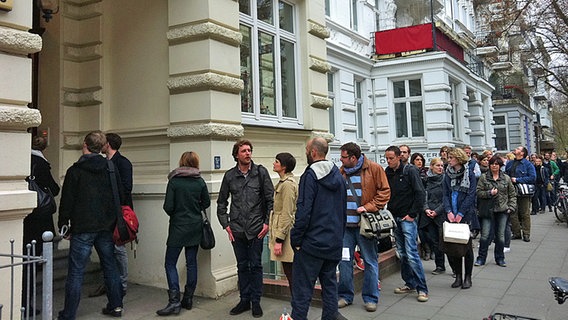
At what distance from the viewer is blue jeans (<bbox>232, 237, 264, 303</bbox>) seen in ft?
17.2

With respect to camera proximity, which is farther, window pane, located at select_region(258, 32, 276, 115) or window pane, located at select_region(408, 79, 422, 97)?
window pane, located at select_region(408, 79, 422, 97)

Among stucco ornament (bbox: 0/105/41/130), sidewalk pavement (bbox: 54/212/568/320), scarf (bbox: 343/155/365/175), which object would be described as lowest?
sidewalk pavement (bbox: 54/212/568/320)

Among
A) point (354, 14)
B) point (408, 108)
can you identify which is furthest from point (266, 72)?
point (408, 108)

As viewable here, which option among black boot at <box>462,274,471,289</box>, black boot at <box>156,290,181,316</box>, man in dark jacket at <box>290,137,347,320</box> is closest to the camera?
man in dark jacket at <box>290,137,347,320</box>

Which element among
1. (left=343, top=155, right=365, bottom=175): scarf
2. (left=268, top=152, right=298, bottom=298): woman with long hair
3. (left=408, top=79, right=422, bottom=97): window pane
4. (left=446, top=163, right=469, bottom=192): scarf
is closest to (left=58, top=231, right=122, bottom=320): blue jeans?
(left=268, top=152, right=298, bottom=298): woman with long hair

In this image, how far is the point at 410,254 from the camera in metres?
5.82

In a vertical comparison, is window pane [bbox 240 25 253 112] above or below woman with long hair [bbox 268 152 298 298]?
above

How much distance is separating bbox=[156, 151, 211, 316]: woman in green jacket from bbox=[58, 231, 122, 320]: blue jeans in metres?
0.67

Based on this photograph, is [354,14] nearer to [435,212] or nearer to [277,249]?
[435,212]

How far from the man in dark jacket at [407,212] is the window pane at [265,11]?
3479 mm

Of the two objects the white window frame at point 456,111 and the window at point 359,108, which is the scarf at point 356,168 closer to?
the window at point 359,108

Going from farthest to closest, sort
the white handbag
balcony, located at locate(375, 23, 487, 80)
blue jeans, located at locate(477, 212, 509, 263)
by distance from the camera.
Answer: balcony, located at locate(375, 23, 487, 80) < blue jeans, located at locate(477, 212, 509, 263) < the white handbag

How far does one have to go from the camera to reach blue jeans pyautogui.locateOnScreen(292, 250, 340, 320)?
415 cm

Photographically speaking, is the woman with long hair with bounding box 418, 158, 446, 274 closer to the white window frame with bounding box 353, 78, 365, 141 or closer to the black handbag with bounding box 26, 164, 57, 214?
the black handbag with bounding box 26, 164, 57, 214
